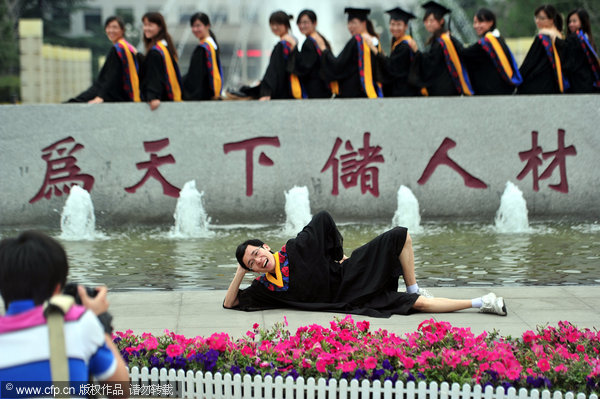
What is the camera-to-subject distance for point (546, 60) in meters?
9.99

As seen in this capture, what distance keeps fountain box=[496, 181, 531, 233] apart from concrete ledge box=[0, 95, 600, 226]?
0.30 feet

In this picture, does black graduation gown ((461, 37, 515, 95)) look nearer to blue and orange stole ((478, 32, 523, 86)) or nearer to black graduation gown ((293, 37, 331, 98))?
blue and orange stole ((478, 32, 523, 86))

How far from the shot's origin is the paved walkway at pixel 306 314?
16.2 ft

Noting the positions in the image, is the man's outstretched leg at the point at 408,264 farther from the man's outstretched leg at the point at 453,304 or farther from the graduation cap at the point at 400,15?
the graduation cap at the point at 400,15

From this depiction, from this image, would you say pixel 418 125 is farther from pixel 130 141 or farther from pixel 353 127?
pixel 130 141

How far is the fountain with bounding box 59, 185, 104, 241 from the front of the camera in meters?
8.94

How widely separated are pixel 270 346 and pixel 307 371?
0.95 feet

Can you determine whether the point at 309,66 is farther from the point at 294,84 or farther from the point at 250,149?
the point at 250,149

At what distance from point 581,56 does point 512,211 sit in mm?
2143

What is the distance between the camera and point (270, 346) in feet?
13.5

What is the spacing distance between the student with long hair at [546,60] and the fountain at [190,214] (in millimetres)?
4107

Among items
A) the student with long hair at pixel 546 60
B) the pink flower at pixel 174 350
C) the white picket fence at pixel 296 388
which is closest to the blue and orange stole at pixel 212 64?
the student with long hair at pixel 546 60

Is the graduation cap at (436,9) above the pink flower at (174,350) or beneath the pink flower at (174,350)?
above

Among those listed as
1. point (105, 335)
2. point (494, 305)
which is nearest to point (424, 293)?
point (494, 305)
